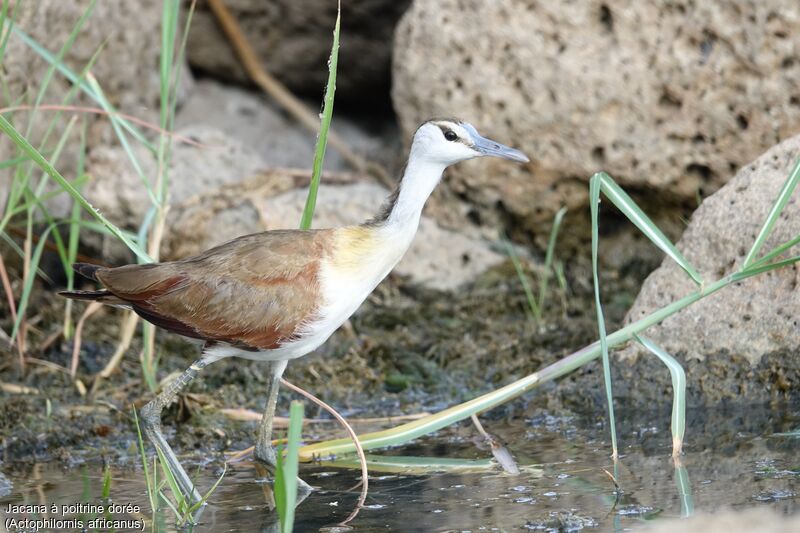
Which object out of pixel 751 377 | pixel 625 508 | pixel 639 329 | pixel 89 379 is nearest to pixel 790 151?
pixel 751 377

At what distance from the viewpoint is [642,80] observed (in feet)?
22.9

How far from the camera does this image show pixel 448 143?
4.93m

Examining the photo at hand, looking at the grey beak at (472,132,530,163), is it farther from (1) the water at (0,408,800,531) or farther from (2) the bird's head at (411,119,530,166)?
(1) the water at (0,408,800,531)

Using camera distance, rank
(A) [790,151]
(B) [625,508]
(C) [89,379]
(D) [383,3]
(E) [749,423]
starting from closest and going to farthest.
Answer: (B) [625,508] < (E) [749,423] < (A) [790,151] < (C) [89,379] < (D) [383,3]

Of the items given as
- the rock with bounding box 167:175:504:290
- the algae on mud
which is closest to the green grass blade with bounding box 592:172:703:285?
the algae on mud

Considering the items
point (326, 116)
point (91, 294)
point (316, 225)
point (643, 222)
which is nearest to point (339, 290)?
point (326, 116)

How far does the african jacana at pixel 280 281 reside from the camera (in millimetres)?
4801

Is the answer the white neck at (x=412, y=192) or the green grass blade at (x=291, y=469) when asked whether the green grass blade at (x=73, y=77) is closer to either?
the white neck at (x=412, y=192)

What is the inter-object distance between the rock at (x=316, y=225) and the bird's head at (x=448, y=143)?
231 centimetres

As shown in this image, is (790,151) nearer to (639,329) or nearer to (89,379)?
(639,329)

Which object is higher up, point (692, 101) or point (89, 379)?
point (692, 101)

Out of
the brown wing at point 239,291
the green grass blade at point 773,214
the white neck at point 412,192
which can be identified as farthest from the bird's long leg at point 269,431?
the green grass blade at point 773,214

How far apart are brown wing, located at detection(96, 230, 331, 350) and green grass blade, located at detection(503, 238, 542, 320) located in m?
1.96

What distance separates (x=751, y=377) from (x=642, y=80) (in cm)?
235
